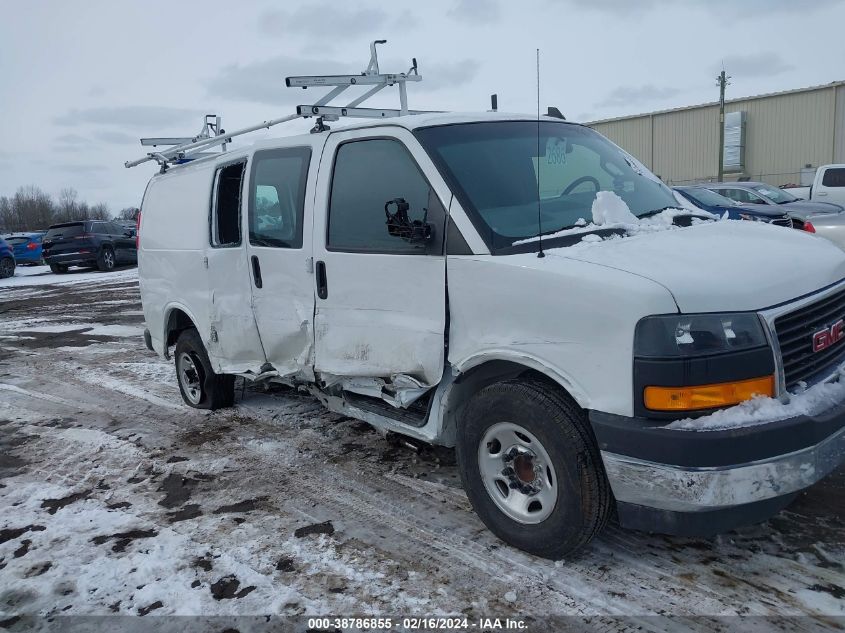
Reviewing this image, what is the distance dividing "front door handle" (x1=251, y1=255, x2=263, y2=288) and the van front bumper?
2.77 metres

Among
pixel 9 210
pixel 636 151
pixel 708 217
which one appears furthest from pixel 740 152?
pixel 9 210

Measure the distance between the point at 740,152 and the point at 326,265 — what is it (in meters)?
38.4

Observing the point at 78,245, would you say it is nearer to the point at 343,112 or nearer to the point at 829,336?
the point at 343,112

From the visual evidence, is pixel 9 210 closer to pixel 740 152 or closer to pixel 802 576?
pixel 740 152

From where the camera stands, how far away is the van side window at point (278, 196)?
14.2ft

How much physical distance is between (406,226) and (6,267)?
22.4m

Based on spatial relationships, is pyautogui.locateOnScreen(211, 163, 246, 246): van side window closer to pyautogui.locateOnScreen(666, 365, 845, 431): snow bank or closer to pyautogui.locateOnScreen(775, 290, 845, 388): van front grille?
pyautogui.locateOnScreen(666, 365, 845, 431): snow bank

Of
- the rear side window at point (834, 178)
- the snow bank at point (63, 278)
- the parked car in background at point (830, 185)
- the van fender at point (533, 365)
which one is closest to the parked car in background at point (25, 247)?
the snow bank at point (63, 278)

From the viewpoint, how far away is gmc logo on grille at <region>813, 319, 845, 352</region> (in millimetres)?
2918

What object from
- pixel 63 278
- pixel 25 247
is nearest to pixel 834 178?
pixel 63 278

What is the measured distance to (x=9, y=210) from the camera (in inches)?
3292

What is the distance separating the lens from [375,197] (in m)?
3.86

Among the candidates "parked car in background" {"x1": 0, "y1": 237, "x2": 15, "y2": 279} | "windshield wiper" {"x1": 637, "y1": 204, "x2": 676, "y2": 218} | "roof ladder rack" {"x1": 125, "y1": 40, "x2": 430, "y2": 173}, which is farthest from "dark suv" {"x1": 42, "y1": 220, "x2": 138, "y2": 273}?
"windshield wiper" {"x1": 637, "y1": 204, "x2": 676, "y2": 218}

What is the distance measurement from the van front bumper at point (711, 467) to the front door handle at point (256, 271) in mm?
2769
